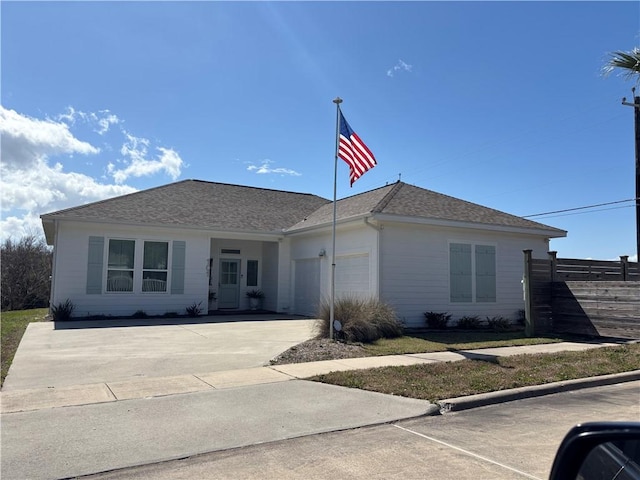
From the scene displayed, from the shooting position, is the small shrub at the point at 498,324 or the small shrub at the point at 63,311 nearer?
the small shrub at the point at 498,324

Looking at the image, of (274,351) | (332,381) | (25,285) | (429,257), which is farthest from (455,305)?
(25,285)

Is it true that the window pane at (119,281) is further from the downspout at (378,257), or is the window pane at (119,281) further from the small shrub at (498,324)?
the small shrub at (498,324)

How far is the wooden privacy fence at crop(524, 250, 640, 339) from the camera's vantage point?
12466 mm

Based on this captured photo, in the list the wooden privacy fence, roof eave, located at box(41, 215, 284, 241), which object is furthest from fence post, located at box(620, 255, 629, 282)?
roof eave, located at box(41, 215, 284, 241)

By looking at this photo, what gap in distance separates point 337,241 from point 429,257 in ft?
11.2

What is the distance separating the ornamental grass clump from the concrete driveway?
887 mm

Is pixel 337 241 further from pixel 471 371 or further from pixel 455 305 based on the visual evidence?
pixel 471 371

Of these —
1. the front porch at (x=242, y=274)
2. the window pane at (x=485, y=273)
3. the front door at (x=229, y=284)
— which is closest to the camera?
the window pane at (x=485, y=273)

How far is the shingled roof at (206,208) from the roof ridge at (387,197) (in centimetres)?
540

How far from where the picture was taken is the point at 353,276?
16453mm

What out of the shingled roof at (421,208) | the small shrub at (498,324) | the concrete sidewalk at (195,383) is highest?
the shingled roof at (421,208)

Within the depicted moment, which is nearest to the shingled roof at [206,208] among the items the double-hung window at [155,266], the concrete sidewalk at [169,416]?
the double-hung window at [155,266]

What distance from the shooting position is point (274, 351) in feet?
35.0

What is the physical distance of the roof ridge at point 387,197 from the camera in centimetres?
1507
